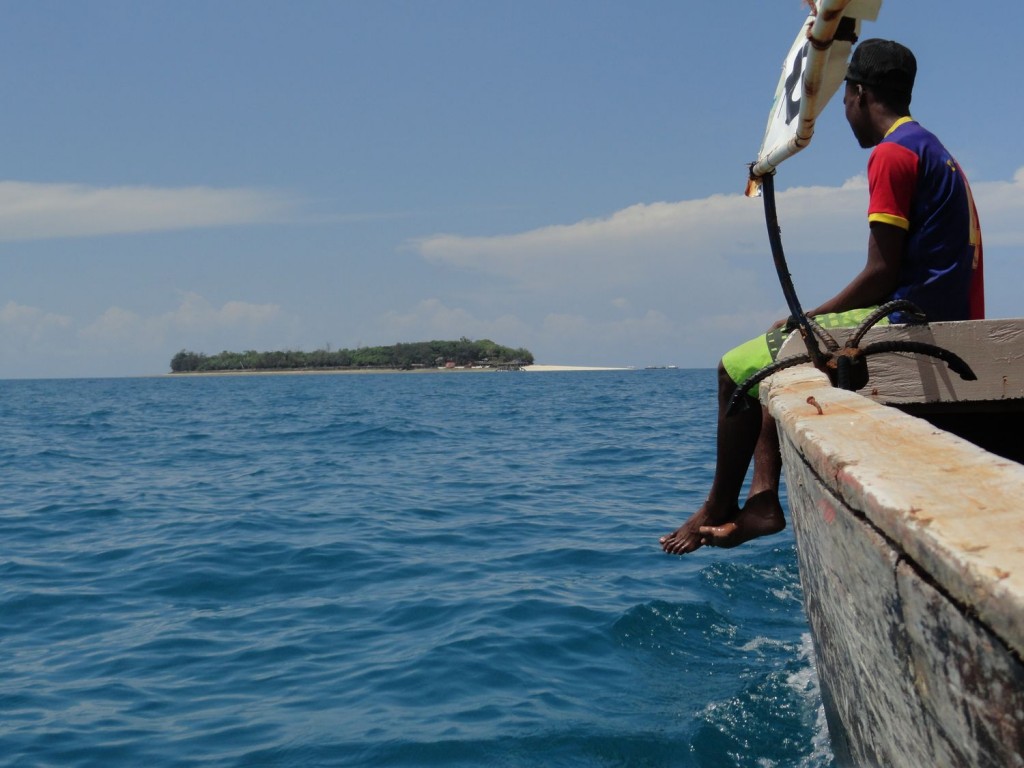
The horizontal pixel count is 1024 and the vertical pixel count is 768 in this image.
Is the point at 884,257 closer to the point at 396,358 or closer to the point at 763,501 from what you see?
the point at 763,501

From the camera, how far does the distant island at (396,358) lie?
120m

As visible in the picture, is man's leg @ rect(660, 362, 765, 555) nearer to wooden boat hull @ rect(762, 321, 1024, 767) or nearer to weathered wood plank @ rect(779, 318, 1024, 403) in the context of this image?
weathered wood plank @ rect(779, 318, 1024, 403)

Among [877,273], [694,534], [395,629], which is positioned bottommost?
[395,629]

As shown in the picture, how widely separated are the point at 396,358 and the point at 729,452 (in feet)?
386

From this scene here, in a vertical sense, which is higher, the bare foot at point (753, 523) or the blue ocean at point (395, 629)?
the bare foot at point (753, 523)

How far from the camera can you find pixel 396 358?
120 metres

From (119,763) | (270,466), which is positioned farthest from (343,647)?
(270,466)

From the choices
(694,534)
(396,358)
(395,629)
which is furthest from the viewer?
(396,358)

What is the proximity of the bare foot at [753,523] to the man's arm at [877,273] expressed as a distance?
2.31ft

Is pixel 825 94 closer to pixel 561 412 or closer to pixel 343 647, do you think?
pixel 343 647

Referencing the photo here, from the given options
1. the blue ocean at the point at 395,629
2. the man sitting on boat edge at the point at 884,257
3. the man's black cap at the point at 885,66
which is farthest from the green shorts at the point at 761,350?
the blue ocean at the point at 395,629

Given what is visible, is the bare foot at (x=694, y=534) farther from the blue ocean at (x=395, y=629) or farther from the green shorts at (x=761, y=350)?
the blue ocean at (x=395, y=629)

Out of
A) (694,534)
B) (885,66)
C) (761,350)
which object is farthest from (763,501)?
(885,66)

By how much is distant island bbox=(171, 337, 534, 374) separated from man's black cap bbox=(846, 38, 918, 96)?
4548 inches
